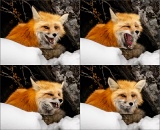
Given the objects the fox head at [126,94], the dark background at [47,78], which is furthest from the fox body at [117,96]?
the dark background at [47,78]

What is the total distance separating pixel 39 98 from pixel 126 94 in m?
0.61

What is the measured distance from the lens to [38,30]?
263cm

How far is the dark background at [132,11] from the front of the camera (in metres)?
2.65

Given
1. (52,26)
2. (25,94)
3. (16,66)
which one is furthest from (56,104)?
(52,26)

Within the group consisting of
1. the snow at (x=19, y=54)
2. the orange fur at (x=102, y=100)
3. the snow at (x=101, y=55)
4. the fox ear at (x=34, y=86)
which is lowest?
the orange fur at (x=102, y=100)

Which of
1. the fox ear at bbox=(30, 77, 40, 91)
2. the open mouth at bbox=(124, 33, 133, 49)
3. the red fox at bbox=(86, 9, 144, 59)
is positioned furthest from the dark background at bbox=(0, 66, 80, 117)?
the open mouth at bbox=(124, 33, 133, 49)

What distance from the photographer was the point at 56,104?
262cm

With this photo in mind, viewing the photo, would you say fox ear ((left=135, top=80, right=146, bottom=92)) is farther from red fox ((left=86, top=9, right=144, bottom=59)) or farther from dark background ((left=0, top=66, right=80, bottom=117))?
dark background ((left=0, top=66, right=80, bottom=117))

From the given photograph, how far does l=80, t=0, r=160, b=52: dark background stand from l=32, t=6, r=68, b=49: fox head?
0.51ft

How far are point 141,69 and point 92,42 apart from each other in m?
0.40

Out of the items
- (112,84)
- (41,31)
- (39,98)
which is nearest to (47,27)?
(41,31)

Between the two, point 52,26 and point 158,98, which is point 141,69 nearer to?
point 158,98

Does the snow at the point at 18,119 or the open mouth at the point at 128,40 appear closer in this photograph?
the snow at the point at 18,119

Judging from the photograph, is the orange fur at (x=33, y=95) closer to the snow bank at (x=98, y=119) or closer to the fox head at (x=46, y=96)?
the fox head at (x=46, y=96)
